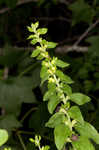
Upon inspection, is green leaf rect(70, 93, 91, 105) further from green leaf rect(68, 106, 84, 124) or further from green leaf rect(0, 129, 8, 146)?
green leaf rect(0, 129, 8, 146)

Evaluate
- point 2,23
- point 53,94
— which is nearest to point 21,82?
point 53,94

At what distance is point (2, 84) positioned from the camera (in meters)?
1.76

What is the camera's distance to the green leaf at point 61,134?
67 cm

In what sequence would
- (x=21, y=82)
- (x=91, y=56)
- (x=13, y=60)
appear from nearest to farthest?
(x=21, y=82) < (x=91, y=56) < (x=13, y=60)

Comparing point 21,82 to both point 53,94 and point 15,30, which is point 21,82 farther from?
point 15,30

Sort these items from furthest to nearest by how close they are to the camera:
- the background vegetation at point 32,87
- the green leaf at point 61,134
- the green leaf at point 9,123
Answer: the green leaf at point 9,123
the background vegetation at point 32,87
the green leaf at point 61,134

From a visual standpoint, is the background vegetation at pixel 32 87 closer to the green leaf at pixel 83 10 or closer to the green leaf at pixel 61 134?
the green leaf at pixel 83 10

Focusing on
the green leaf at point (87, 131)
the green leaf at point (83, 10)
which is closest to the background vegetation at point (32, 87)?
the green leaf at point (83, 10)

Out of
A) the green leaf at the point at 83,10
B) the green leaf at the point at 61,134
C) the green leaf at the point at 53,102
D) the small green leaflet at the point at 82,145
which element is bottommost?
the small green leaflet at the point at 82,145

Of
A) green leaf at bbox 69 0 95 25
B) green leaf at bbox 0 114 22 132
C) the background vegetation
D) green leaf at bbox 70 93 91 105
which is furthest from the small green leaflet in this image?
green leaf at bbox 69 0 95 25

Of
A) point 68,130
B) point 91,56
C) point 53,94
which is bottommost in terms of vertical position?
point 68,130

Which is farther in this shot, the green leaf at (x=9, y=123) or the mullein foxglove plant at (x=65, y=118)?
the green leaf at (x=9, y=123)

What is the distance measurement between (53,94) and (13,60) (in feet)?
4.35

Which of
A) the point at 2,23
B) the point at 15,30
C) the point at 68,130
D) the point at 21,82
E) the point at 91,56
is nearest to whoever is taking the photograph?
the point at 68,130
